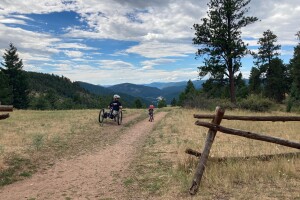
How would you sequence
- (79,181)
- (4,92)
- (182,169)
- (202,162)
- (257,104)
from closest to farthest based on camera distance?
(202,162) → (79,181) → (182,169) → (257,104) → (4,92)

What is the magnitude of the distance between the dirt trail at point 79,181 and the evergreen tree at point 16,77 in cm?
6348

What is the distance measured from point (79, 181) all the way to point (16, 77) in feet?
222

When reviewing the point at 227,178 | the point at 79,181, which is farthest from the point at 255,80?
the point at 79,181

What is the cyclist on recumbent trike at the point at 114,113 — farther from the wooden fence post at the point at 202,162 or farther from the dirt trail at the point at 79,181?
the wooden fence post at the point at 202,162

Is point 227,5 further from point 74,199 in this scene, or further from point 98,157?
point 74,199

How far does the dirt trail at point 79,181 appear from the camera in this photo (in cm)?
736

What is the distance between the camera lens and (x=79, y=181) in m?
8.48

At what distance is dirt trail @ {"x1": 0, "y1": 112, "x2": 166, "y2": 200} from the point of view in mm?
7363

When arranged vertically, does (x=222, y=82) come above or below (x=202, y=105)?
above

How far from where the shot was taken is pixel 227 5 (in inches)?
1235

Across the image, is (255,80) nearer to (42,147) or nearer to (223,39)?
(223,39)

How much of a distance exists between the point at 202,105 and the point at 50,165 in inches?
1023

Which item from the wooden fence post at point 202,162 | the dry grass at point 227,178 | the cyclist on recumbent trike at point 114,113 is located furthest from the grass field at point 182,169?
the cyclist on recumbent trike at point 114,113

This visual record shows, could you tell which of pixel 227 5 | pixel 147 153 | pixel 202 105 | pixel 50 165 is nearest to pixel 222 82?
pixel 202 105
